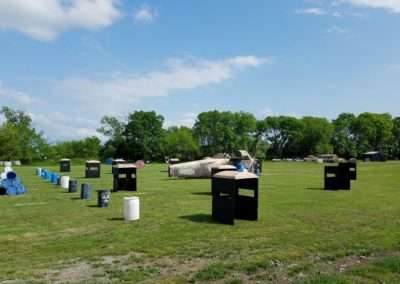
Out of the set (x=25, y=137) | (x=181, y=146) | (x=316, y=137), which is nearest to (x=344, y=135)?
(x=316, y=137)

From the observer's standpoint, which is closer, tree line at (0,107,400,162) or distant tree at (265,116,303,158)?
tree line at (0,107,400,162)

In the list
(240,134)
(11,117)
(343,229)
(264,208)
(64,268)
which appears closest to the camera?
(64,268)

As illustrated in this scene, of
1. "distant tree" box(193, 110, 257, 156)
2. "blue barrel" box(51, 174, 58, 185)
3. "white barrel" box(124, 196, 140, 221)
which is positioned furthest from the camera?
"distant tree" box(193, 110, 257, 156)

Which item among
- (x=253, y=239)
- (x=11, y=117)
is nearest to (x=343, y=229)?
(x=253, y=239)

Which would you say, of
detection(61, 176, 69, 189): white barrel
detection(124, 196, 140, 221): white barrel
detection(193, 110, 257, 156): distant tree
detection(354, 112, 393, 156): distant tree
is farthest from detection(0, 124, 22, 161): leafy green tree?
detection(354, 112, 393, 156): distant tree

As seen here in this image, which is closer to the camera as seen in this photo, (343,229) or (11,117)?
(343,229)

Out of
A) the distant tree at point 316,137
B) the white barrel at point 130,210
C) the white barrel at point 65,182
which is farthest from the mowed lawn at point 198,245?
the distant tree at point 316,137

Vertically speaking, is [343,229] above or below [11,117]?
below

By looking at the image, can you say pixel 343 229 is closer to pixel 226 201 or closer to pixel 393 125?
pixel 226 201

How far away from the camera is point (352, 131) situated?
385ft

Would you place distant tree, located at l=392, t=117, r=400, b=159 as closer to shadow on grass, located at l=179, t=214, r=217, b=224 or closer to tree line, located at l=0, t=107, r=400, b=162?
tree line, located at l=0, t=107, r=400, b=162

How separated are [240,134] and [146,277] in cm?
10519

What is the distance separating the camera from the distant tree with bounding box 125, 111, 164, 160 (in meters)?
95.9

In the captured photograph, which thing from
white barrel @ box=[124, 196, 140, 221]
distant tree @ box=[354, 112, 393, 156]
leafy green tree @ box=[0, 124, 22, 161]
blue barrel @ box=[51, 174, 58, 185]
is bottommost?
blue barrel @ box=[51, 174, 58, 185]
